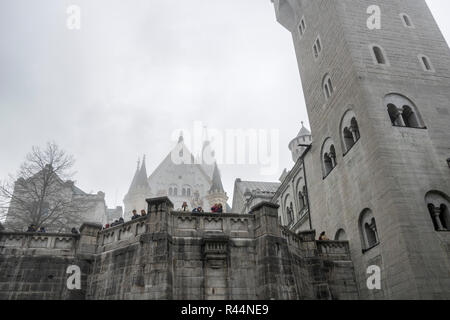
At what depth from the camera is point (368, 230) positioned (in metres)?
21.9

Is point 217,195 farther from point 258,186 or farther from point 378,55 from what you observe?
point 378,55

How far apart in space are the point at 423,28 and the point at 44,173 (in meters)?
31.2

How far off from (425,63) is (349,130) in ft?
24.5

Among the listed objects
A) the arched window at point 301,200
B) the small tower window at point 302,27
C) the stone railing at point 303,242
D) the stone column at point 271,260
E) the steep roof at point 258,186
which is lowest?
the stone column at point 271,260

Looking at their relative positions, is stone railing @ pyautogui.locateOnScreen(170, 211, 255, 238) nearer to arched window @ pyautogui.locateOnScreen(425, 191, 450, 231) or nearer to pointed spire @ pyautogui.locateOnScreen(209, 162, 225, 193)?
arched window @ pyautogui.locateOnScreen(425, 191, 450, 231)

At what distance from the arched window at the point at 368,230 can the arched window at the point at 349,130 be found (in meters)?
4.73

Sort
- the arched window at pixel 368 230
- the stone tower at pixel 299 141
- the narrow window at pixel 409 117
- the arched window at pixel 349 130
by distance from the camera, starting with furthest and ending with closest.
Result: the stone tower at pixel 299 141
the arched window at pixel 349 130
the narrow window at pixel 409 117
the arched window at pixel 368 230

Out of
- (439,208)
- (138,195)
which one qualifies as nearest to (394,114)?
(439,208)

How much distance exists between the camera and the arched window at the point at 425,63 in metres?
25.8

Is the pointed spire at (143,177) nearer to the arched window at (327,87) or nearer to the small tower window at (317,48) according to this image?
the small tower window at (317,48)

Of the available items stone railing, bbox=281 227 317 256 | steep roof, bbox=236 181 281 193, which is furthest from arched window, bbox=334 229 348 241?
steep roof, bbox=236 181 281 193

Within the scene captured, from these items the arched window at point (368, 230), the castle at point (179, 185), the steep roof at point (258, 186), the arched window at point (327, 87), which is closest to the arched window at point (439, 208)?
the arched window at point (368, 230)

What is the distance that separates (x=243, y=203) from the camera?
2188 inches

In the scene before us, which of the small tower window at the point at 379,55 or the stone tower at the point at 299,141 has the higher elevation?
the stone tower at the point at 299,141
